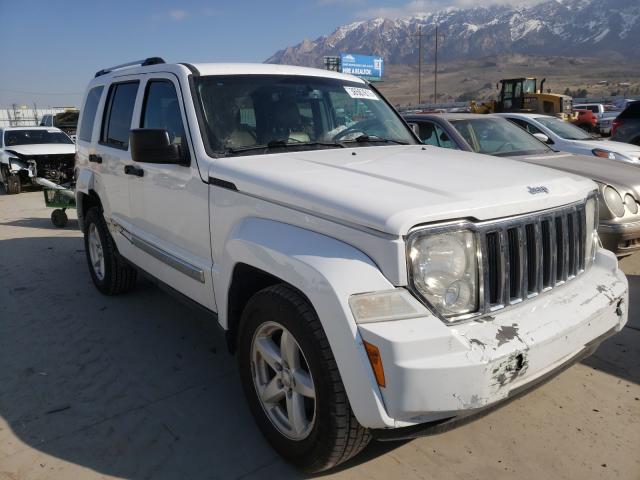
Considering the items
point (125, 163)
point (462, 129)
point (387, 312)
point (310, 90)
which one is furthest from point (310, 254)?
point (462, 129)

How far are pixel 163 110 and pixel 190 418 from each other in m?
2.06

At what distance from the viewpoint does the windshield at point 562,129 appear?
29.3 feet

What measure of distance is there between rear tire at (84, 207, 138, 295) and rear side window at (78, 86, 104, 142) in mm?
759

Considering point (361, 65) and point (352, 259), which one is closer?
point (352, 259)

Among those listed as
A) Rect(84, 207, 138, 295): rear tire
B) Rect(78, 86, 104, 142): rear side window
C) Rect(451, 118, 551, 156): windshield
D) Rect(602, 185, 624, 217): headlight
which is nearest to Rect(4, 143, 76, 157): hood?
Rect(78, 86, 104, 142): rear side window

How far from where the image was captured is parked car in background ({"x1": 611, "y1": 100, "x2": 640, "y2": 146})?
12.3 metres

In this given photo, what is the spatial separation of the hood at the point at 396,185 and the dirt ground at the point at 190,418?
1255 millimetres

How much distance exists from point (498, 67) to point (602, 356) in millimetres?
191019

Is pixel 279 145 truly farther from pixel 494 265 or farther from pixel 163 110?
pixel 494 265

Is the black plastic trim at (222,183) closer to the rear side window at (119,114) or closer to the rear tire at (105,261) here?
the rear side window at (119,114)

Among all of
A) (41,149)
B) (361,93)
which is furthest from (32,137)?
(361,93)

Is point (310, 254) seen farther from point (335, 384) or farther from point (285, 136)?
point (285, 136)

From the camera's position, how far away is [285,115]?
3.53 metres

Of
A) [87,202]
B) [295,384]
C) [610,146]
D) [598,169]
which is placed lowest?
[295,384]
